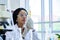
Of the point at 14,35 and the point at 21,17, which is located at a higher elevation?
the point at 21,17

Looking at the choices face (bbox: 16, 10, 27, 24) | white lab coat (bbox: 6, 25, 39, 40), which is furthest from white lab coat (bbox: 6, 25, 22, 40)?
face (bbox: 16, 10, 27, 24)

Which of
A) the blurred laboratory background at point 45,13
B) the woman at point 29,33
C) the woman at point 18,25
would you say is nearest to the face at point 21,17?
the woman at point 18,25

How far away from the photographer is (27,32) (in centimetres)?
177

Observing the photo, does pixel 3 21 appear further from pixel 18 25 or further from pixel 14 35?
pixel 14 35

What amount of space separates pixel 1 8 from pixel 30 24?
0.49m

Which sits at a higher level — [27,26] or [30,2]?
[30,2]

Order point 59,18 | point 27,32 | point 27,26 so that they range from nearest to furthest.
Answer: point 27,32 < point 27,26 < point 59,18

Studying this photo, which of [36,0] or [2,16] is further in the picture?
[36,0]

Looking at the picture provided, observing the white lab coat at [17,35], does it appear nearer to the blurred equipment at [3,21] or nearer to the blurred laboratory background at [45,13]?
the blurred equipment at [3,21]

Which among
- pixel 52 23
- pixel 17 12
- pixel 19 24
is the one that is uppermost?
pixel 17 12

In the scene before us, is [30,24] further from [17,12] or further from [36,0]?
[36,0]

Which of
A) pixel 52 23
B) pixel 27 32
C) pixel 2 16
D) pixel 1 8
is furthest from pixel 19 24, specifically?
pixel 52 23

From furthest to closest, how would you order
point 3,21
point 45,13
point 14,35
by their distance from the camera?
point 45,13 → point 3,21 → point 14,35

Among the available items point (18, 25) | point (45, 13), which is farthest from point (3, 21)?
point (45, 13)
